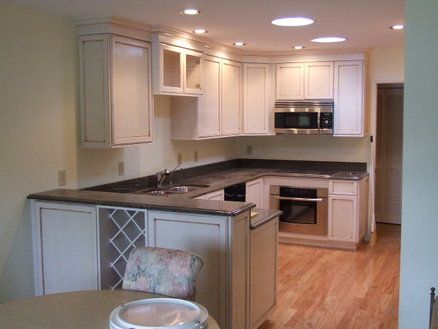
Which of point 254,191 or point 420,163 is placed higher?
point 420,163

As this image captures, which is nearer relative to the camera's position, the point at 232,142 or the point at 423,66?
the point at 423,66

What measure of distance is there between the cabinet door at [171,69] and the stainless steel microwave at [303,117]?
1.83 m

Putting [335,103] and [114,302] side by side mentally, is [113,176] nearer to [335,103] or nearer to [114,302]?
[114,302]

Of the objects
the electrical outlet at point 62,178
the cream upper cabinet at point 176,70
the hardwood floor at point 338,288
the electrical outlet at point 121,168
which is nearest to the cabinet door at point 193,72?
the cream upper cabinet at point 176,70

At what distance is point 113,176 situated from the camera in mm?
4504

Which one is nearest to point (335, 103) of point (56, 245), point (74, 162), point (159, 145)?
point (159, 145)

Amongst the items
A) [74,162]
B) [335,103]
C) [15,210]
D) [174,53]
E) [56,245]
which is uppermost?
[174,53]

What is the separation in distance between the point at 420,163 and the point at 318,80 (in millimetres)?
3481

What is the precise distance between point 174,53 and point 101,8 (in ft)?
3.71

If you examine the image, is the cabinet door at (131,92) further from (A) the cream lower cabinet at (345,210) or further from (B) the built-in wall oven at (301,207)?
(A) the cream lower cabinet at (345,210)

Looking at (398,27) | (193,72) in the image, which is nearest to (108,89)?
(193,72)

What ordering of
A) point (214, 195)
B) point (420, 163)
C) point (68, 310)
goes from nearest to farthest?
point (68, 310) < point (420, 163) < point (214, 195)

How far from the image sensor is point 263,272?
12.1 ft

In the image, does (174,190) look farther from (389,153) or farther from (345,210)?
(389,153)
